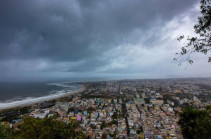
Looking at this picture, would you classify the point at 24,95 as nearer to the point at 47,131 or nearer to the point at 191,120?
the point at 47,131

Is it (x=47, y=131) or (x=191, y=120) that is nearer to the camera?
(x=47, y=131)

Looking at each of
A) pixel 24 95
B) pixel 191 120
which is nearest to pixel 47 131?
pixel 191 120

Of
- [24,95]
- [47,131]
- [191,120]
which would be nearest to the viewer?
[47,131]

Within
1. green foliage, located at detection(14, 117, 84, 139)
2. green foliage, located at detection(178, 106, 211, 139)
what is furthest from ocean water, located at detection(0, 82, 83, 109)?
green foliage, located at detection(178, 106, 211, 139)

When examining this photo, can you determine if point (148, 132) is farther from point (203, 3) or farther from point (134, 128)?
point (203, 3)

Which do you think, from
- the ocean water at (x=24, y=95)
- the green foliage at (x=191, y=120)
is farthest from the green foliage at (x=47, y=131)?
the ocean water at (x=24, y=95)

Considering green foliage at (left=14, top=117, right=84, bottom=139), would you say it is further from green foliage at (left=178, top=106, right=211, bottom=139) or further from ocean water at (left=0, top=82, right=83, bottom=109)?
ocean water at (left=0, top=82, right=83, bottom=109)

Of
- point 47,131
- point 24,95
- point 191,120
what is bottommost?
point 24,95

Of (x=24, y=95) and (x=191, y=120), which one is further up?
(x=191, y=120)
